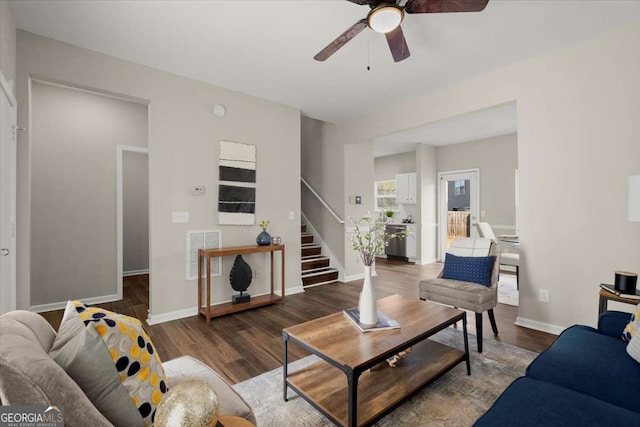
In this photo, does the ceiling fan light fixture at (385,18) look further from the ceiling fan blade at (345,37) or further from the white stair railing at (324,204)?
the white stair railing at (324,204)

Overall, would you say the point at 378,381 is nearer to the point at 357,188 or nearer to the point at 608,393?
the point at 608,393

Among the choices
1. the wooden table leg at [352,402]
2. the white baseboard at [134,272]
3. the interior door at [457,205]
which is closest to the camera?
the wooden table leg at [352,402]

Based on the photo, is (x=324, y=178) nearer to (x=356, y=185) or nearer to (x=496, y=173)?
(x=356, y=185)

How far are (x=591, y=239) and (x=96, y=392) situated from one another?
3717mm

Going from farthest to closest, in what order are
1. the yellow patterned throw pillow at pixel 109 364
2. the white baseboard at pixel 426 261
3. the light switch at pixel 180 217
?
the white baseboard at pixel 426 261 → the light switch at pixel 180 217 → the yellow patterned throw pillow at pixel 109 364

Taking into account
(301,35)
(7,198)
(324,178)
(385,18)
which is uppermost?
(301,35)

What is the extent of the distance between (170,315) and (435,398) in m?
2.89

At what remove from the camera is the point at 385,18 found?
1.98m

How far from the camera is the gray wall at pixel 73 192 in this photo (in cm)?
371

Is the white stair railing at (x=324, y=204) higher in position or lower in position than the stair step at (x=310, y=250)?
higher

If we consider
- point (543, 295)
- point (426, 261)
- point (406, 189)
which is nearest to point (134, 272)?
point (426, 261)

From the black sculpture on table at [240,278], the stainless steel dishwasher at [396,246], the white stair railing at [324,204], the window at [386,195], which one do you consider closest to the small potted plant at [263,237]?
the black sculpture on table at [240,278]

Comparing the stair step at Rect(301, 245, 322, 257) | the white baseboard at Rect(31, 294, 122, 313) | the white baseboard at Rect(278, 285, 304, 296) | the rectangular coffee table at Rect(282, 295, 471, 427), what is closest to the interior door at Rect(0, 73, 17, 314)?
the white baseboard at Rect(31, 294, 122, 313)

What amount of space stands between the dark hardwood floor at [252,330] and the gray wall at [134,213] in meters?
1.03
